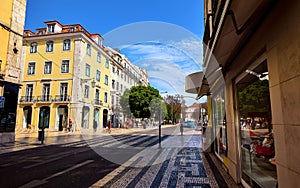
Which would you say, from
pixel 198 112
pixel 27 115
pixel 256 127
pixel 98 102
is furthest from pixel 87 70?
pixel 198 112


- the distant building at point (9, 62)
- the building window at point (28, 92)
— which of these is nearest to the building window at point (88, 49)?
the building window at point (28, 92)

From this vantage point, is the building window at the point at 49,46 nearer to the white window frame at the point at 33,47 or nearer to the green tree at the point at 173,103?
the white window frame at the point at 33,47

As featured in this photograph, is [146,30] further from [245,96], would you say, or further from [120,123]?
[120,123]

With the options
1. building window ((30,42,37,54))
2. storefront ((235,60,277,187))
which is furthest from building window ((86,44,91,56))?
storefront ((235,60,277,187))

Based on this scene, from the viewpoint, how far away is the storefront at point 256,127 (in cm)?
287

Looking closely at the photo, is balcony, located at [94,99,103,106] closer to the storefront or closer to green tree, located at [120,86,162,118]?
green tree, located at [120,86,162,118]

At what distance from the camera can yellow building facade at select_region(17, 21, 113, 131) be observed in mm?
24531

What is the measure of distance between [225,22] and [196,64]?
269 cm

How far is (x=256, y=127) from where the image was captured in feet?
11.7

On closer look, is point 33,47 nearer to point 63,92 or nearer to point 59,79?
point 59,79

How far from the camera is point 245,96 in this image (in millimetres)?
4016

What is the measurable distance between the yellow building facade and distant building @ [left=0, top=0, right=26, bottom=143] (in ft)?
35.0

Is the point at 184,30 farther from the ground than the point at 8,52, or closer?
closer

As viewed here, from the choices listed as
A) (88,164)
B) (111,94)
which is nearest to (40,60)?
(111,94)
